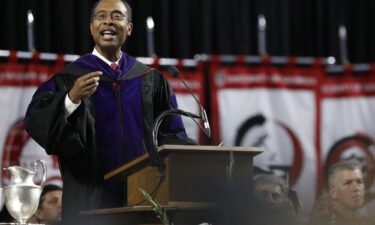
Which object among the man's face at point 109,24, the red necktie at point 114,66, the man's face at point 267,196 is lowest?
the man's face at point 267,196

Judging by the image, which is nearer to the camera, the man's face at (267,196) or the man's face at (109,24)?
the man's face at (267,196)

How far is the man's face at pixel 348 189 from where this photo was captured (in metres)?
4.84

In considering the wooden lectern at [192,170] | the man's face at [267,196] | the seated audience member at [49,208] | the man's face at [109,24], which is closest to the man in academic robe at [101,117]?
the man's face at [109,24]

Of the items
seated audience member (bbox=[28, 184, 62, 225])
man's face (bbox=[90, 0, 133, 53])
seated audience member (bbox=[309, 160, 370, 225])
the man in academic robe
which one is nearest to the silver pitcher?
the man in academic robe

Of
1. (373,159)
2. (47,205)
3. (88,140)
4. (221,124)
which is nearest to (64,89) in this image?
(88,140)

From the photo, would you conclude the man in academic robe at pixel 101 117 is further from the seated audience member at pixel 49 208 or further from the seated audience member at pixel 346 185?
the seated audience member at pixel 49 208

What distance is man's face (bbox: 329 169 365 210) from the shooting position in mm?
4840

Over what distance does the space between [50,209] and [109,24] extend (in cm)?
213

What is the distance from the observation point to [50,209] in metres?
5.63

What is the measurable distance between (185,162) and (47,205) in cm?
289

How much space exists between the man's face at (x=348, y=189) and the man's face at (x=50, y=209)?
168 cm

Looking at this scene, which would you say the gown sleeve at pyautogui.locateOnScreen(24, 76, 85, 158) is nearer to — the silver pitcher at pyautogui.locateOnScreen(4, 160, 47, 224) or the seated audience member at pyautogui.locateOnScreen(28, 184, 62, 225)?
the silver pitcher at pyautogui.locateOnScreen(4, 160, 47, 224)

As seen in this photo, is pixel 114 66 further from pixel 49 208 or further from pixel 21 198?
pixel 49 208

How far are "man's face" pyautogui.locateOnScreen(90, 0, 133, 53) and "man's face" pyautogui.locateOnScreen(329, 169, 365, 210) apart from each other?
1578 millimetres
